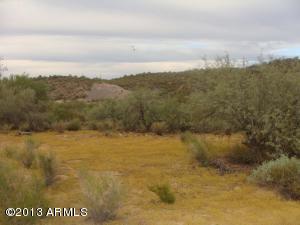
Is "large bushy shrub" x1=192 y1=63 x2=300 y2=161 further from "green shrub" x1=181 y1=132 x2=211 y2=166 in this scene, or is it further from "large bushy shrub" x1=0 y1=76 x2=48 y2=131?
"large bushy shrub" x1=0 y1=76 x2=48 y2=131

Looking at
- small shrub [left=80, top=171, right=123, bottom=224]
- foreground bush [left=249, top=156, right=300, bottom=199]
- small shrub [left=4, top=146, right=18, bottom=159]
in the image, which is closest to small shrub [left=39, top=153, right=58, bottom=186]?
small shrub [left=4, top=146, right=18, bottom=159]

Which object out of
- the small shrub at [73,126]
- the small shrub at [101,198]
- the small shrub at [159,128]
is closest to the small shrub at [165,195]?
the small shrub at [101,198]

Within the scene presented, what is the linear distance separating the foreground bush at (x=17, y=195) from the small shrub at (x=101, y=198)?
0.84 metres

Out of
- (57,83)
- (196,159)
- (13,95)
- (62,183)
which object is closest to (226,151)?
(196,159)

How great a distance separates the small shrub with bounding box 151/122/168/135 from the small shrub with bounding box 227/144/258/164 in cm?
911

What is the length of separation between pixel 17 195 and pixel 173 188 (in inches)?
191

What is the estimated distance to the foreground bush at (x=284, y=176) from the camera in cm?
1252

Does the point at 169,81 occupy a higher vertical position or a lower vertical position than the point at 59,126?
higher

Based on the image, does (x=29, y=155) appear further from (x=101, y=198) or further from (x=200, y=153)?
(x=101, y=198)

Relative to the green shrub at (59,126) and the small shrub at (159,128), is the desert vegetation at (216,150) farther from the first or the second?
the green shrub at (59,126)

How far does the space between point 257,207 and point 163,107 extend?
16898 mm

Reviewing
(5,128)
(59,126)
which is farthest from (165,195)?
(5,128)

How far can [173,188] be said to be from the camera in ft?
43.1

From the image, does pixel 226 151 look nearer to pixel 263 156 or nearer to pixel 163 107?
pixel 263 156
